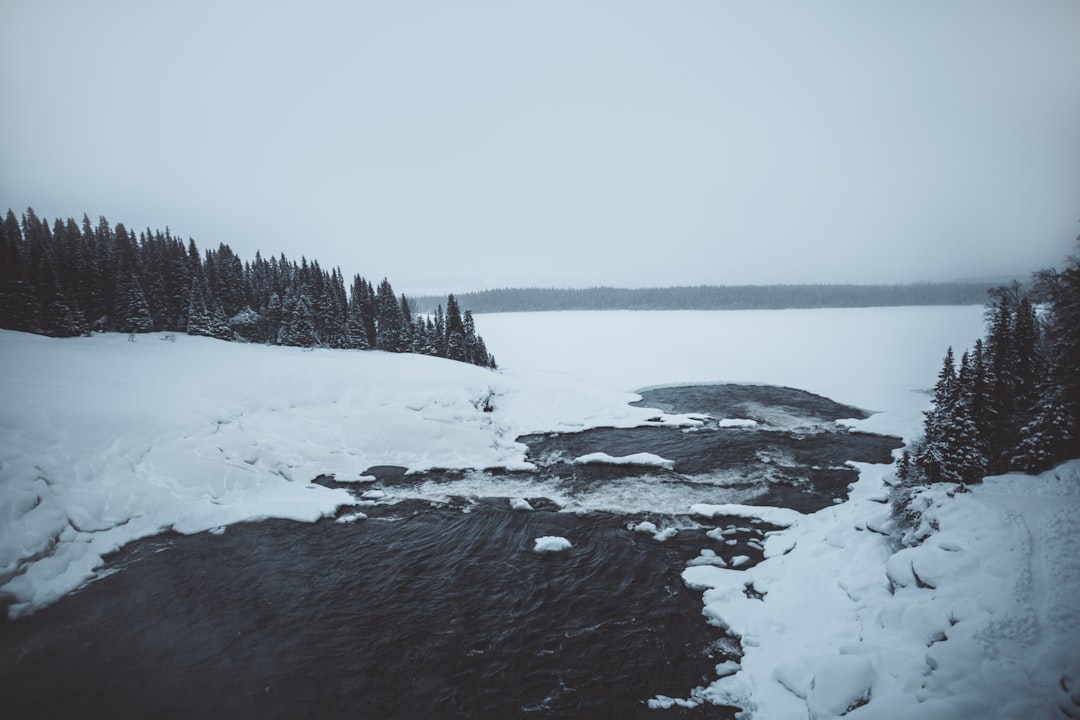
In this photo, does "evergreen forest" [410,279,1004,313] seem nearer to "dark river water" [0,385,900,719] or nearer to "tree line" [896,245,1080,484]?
"dark river water" [0,385,900,719]

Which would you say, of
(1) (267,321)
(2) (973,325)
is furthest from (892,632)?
(2) (973,325)

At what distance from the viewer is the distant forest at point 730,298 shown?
5807 inches

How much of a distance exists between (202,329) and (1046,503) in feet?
201

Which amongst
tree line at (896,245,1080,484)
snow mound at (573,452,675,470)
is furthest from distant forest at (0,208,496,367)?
tree line at (896,245,1080,484)

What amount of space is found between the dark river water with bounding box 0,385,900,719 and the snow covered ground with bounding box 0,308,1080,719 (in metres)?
1.04

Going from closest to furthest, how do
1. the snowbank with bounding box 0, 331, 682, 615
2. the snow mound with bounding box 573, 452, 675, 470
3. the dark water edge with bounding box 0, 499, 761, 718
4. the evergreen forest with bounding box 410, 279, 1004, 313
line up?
the dark water edge with bounding box 0, 499, 761, 718 < the snowbank with bounding box 0, 331, 682, 615 < the snow mound with bounding box 573, 452, 675, 470 < the evergreen forest with bounding box 410, 279, 1004, 313

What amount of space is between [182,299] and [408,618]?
180 ft

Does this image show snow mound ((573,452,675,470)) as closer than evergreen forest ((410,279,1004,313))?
Yes

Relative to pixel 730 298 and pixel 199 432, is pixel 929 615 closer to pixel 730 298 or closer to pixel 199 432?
pixel 199 432

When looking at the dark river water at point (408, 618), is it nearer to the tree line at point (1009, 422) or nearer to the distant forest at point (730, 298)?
the tree line at point (1009, 422)

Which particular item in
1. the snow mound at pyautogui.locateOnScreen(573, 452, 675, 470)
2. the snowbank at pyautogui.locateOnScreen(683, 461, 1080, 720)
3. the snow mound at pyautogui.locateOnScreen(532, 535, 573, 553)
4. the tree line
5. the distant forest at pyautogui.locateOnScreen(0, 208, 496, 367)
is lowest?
the snow mound at pyautogui.locateOnScreen(532, 535, 573, 553)

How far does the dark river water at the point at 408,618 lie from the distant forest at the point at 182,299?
35.9 metres

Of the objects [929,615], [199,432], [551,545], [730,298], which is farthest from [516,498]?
[730,298]

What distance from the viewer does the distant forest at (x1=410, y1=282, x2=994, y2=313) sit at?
484ft
